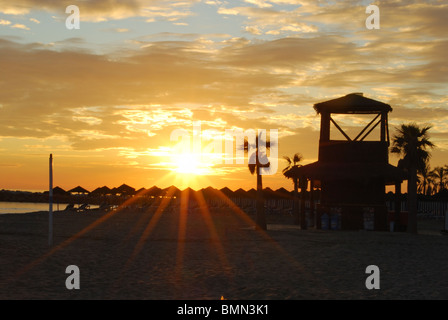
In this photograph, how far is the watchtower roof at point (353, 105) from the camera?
31188 mm

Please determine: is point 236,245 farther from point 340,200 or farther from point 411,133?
point 411,133

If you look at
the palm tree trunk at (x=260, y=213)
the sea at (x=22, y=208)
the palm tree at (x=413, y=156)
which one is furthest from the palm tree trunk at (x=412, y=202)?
the sea at (x=22, y=208)

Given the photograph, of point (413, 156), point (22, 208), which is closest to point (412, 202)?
point (413, 156)

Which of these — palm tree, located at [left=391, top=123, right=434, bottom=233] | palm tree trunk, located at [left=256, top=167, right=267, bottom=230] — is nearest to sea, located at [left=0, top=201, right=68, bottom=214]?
palm tree trunk, located at [left=256, top=167, right=267, bottom=230]

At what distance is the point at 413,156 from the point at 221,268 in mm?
18482

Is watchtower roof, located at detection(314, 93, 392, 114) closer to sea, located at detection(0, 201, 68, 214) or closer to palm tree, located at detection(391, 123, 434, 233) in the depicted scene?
palm tree, located at detection(391, 123, 434, 233)

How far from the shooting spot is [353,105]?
31.3 m

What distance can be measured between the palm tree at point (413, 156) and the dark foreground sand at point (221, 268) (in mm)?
6293

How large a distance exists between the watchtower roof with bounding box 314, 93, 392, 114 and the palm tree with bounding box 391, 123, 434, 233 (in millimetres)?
1916

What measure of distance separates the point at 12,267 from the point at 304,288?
24.2 feet

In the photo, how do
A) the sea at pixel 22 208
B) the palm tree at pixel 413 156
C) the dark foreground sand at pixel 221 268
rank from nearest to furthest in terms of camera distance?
the dark foreground sand at pixel 221 268 < the palm tree at pixel 413 156 < the sea at pixel 22 208

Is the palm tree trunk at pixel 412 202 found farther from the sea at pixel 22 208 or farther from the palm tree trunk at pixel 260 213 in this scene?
the sea at pixel 22 208

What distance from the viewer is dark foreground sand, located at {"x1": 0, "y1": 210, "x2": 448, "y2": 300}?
12062 millimetres
